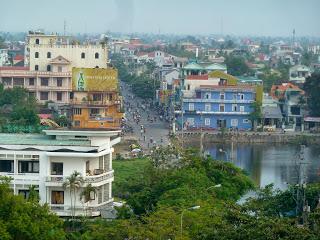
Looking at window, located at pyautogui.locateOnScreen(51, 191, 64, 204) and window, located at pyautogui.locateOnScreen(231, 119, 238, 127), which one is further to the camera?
window, located at pyautogui.locateOnScreen(231, 119, 238, 127)

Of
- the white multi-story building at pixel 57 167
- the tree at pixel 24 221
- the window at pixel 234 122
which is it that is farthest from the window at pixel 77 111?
the tree at pixel 24 221

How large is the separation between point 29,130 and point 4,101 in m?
24.0

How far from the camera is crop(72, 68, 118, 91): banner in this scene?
148 ft

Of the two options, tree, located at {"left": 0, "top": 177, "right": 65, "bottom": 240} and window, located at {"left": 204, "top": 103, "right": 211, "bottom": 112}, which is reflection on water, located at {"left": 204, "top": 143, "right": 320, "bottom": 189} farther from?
tree, located at {"left": 0, "top": 177, "right": 65, "bottom": 240}

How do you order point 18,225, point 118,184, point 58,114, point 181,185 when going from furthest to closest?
point 58,114 < point 118,184 < point 181,185 < point 18,225

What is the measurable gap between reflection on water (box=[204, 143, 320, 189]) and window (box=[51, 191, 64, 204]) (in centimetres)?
1394

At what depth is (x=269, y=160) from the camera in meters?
43.1

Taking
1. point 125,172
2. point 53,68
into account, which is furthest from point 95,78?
point 125,172

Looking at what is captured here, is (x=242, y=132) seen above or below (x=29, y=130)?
below

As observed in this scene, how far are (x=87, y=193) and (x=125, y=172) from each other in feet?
39.7

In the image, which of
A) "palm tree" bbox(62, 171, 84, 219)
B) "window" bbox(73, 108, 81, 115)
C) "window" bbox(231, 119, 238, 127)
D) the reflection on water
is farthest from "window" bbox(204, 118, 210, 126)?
"palm tree" bbox(62, 171, 84, 219)

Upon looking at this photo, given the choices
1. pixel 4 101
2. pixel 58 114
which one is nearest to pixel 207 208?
pixel 58 114

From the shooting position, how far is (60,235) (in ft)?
56.9

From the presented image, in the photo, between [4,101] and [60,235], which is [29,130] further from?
[4,101]
